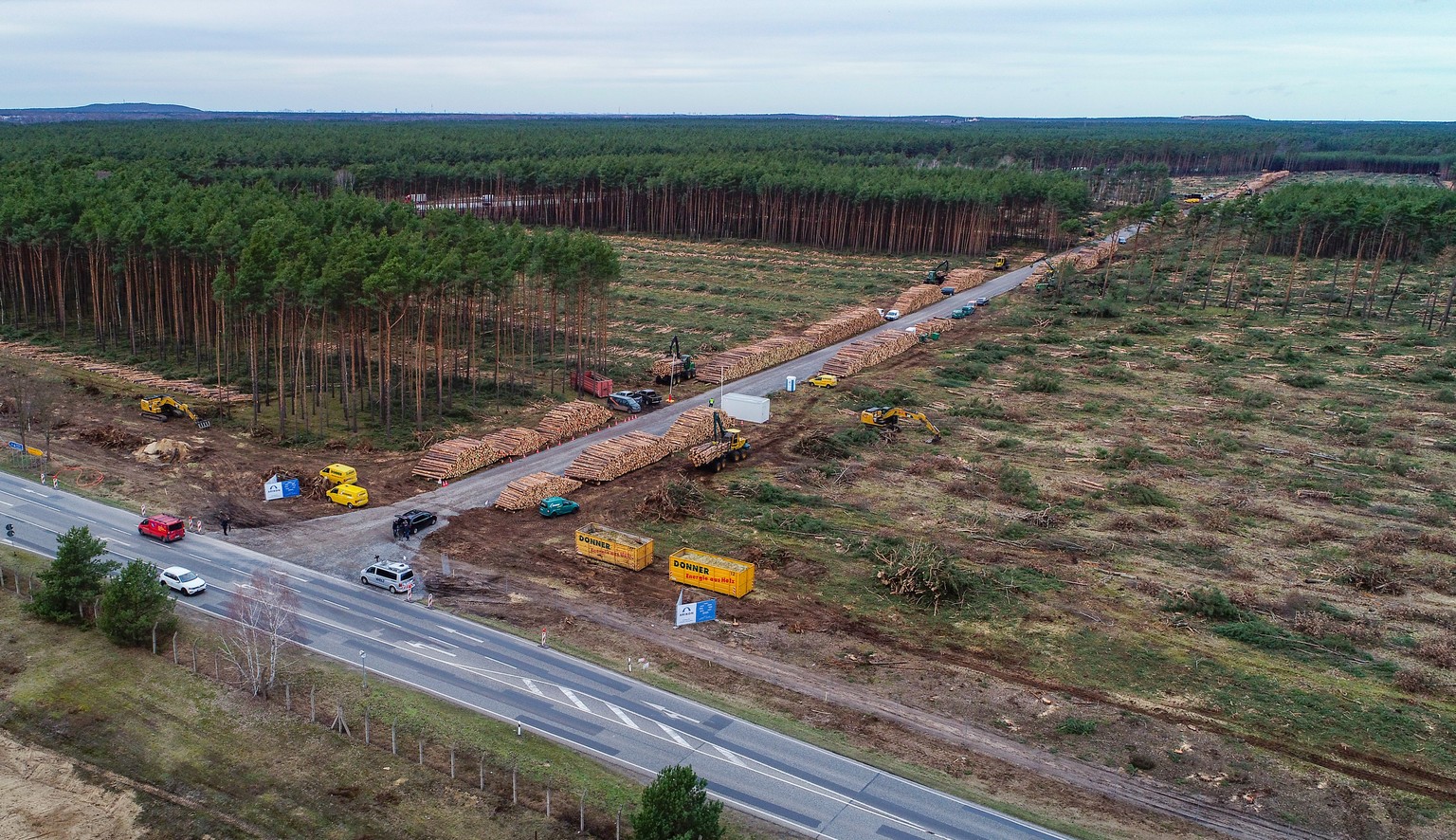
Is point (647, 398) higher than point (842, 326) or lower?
lower

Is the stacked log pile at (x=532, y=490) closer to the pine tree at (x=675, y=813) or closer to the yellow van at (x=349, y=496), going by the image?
the yellow van at (x=349, y=496)

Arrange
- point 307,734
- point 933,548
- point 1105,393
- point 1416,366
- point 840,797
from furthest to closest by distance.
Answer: point 1416,366 < point 1105,393 < point 933,548 < point 307,734 < point 840,797

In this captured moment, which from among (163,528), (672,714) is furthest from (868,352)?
(163,528)

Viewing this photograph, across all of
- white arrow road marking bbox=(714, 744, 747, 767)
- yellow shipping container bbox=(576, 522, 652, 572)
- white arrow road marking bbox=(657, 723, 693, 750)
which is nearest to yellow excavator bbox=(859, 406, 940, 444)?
yellow shipping container bbox=(576, 522, 652, 572)

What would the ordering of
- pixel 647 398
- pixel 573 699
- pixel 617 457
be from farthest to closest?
pixel 647 398 → pixel 617 457 → pixel 573 699

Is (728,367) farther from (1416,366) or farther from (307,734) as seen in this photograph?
(1416,366)

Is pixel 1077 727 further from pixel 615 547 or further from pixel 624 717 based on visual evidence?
pixel 615 547

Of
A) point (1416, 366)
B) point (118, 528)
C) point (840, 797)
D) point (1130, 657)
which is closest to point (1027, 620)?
point (1130, 657)

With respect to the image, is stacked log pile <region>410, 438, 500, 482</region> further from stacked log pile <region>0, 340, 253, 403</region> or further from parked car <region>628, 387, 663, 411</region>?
stacked log pile <region>0, 340, 253, 403</region>
